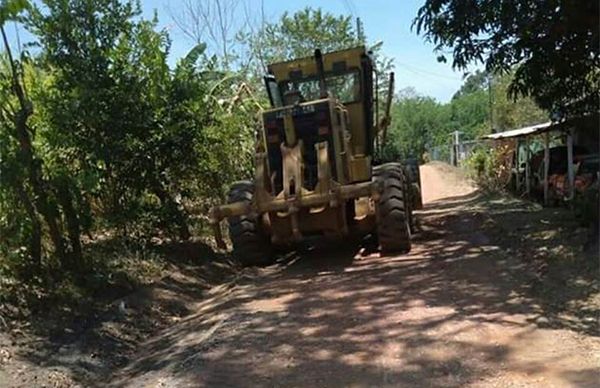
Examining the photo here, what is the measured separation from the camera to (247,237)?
10000mm

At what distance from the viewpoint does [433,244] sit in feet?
34.9

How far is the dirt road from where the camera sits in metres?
5.05

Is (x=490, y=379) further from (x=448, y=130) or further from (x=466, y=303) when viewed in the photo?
(x=448, y=130)

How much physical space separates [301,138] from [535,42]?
3761 mm

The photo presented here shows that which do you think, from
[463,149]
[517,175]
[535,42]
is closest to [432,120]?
[463,149]

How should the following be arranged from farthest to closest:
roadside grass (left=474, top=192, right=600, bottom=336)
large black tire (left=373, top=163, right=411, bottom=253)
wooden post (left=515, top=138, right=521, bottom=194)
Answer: wooden post (left=515, top=138, right=521, bottom=194), large black tire (left=373, top=163, right=411, bottom=253), roadside grass (left=474, top=192, right=600, bottom=336)

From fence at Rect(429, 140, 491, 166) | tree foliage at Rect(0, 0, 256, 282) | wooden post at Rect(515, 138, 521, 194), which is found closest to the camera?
tree foliage at Rect(0, 0, 256, 282)

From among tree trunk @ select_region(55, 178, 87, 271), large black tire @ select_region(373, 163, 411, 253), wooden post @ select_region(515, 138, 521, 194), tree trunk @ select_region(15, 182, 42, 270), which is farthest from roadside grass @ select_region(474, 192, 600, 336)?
wooden post @ select_region(515, 138, 521, 194)

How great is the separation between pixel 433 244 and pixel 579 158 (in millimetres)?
7355

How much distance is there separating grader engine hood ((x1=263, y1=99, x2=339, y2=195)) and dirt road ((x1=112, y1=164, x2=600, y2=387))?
4.54 feet

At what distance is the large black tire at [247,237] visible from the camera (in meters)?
9.98

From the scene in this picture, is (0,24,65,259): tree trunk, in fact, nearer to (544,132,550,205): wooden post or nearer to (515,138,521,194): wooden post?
(544,132,550,205): wooden post

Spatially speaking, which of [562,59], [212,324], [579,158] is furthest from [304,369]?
[579,158]

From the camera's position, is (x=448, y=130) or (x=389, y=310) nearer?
(x=389, y=310)
